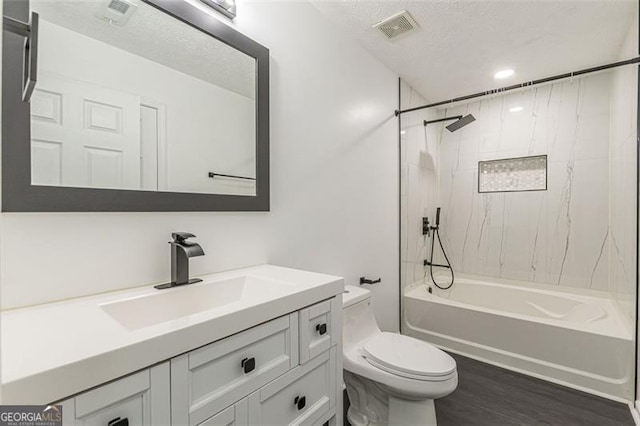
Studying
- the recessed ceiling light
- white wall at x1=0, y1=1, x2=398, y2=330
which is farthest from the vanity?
the recessed ceiling light

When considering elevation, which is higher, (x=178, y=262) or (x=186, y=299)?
(x=178, y=262)

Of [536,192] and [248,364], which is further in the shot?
[536,192]

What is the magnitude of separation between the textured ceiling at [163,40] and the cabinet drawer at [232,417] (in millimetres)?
1278

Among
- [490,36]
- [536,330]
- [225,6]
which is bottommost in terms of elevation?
[536,330]

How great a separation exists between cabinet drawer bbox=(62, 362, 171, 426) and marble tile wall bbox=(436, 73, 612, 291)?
3386mm

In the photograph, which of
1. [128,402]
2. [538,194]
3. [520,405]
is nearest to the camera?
[128,402]

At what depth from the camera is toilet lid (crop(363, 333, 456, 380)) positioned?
1466 mm

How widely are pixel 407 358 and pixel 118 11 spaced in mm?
1965

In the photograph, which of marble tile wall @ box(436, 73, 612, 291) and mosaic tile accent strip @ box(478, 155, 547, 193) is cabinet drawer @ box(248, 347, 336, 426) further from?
mosaic tile accent strip @ box(478, 155, 547, 193)

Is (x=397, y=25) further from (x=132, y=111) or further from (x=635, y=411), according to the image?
(x=635, y=411)

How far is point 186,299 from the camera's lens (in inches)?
44.1

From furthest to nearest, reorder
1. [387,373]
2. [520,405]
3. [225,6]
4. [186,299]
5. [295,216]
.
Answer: [520,405] → [295,216] → [387,373] → [225,6] → [186,299]

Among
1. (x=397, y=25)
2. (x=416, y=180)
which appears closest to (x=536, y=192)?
(x=416, y=180)

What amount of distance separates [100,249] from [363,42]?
2.13 meters
